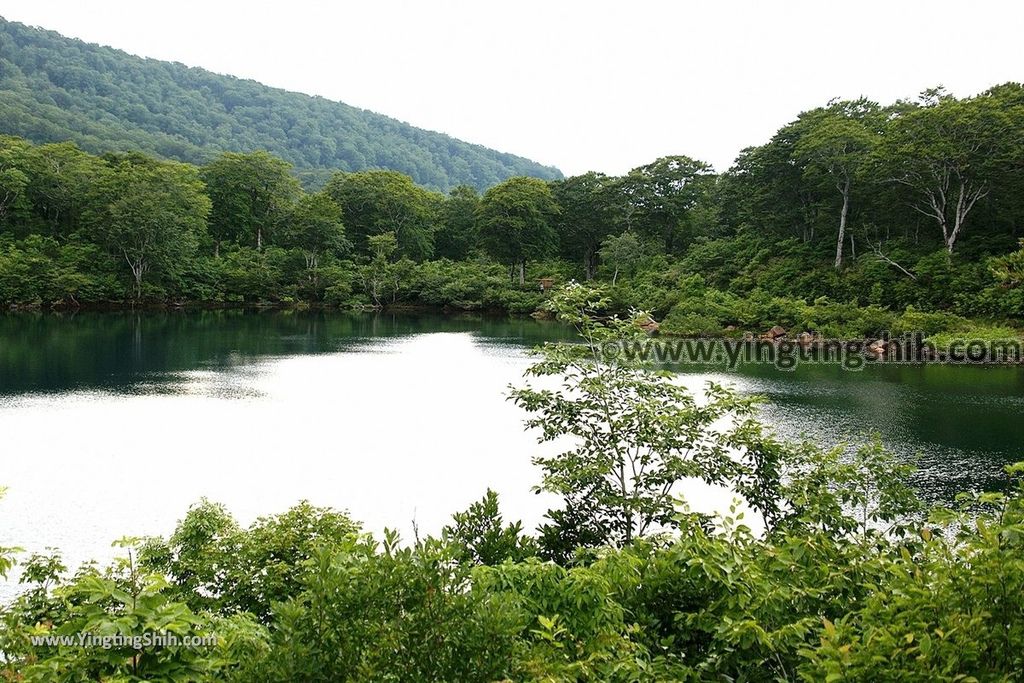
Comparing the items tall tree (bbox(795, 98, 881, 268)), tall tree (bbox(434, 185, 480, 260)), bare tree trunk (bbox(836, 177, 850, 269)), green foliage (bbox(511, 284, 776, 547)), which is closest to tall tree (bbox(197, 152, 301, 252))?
tall tree (bbox(434, 185, 480, 260))

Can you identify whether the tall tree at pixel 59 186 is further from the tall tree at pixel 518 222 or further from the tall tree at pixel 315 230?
the tall tree at pixel 518 222

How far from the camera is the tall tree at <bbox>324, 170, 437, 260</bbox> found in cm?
6662

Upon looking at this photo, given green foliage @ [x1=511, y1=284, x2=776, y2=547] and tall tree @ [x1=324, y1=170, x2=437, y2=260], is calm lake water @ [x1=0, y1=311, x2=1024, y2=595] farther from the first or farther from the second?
tall tree @ [x1=324, y1=170, x2=437, y2=260]

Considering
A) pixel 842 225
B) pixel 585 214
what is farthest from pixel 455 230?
pixel 842 225

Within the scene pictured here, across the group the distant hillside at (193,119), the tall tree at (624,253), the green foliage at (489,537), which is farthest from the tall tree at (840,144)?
the distant hillside at (193,119)

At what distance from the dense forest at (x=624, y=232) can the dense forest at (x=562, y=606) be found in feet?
101

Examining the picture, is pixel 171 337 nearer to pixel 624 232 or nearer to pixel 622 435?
pixel 622 435

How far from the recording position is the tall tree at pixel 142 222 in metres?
49.6

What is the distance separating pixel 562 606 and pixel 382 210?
65.2 m

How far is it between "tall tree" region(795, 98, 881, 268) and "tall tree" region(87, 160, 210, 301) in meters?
43.2

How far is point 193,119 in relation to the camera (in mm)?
133125

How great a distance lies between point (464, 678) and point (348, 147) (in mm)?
148030

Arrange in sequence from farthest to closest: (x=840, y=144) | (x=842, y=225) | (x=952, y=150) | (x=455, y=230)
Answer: (x=455, y=230), (x=842, y=225), (x=840, y=144), (x=952, y=150)

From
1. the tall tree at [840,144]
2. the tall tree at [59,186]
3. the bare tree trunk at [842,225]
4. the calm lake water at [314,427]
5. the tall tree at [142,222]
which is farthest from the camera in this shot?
the tall tree at [59,186]
